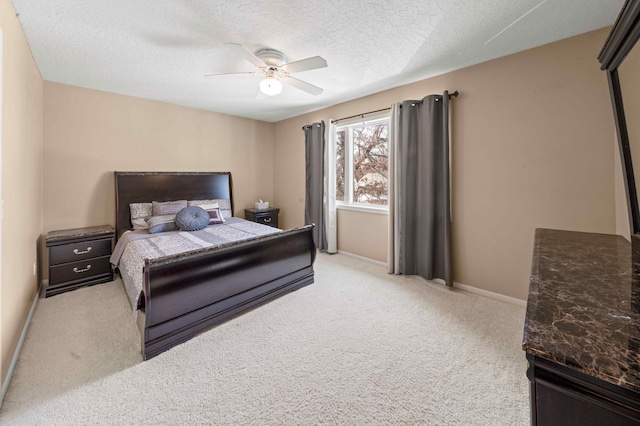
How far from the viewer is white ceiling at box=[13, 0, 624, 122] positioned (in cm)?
189

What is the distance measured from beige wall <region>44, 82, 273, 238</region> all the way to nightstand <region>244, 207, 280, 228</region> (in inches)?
35.6

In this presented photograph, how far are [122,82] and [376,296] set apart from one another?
395 centimetres

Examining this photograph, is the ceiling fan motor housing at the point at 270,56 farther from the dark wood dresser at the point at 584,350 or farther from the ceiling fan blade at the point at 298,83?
the dark wood dresser at the point at 584,350

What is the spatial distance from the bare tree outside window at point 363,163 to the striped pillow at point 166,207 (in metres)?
2.49

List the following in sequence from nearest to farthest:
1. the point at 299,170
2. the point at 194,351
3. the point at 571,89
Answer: the point at 194,351 < the point at 571,89 < the point at 299,170

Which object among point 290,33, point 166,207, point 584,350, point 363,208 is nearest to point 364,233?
point 363,208

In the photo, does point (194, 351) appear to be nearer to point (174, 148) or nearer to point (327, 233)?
point (327, 233)

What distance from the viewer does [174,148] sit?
4.26 meters

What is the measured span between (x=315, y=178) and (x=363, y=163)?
0.86 metres

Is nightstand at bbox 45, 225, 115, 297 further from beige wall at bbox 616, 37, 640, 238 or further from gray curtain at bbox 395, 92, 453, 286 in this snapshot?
beige wall at bbox 616, 37, 640, 238

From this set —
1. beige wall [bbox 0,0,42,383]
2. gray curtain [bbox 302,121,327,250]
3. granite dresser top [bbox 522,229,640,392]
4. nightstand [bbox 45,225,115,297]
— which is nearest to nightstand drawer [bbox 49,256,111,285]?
nightstand [bbox 45,225,115,297]

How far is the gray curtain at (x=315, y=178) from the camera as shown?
4457 millimetres

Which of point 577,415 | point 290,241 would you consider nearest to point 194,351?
point 290,241

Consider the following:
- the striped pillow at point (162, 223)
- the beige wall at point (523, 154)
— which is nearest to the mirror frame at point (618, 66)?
the beige wall at point (523, 154)
